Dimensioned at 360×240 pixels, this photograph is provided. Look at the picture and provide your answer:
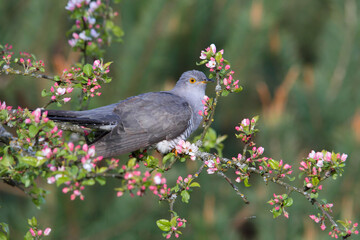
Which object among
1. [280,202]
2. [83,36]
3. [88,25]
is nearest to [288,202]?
[280,202]

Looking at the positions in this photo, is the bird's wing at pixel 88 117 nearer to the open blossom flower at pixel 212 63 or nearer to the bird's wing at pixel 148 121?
the bird's wing at pixel 148 121

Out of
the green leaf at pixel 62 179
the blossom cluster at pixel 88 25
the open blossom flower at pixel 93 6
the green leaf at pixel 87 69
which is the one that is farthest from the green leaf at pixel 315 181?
the open blossom flower at pixel 93 6

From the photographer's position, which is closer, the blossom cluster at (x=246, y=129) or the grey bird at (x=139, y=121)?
the blossom cluster at (x=246, y=129)

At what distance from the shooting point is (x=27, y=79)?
5301 millimetres

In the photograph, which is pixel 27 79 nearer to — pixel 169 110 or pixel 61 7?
pixel 61 7

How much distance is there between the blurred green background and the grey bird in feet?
4.64

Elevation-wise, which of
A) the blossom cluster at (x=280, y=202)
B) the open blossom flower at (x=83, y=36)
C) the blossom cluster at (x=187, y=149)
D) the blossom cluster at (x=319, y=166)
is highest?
the open blossom flower at (x=83, y=36)

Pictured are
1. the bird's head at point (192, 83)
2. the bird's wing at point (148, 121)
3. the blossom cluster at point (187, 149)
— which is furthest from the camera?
the bird's head at point (192, 83)

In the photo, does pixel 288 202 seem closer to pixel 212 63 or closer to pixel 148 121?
pixel 212 63

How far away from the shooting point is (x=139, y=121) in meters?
3.13

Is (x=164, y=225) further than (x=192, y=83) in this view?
No

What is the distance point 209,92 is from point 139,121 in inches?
109

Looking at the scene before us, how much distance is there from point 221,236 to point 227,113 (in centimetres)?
266

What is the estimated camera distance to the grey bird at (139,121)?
2.73 metres
